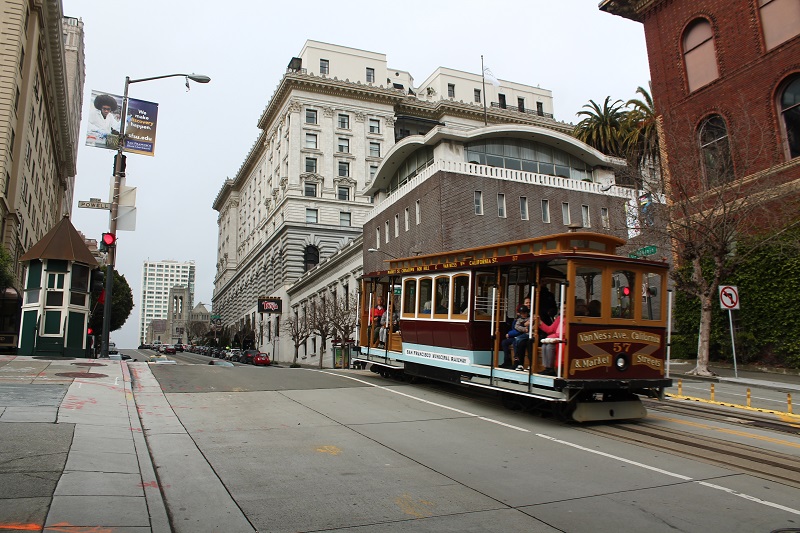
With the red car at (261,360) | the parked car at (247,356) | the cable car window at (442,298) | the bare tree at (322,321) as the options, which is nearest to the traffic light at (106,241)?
the cable car window at (442,298)

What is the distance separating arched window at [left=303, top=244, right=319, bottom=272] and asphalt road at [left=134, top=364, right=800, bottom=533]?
58.5 metres

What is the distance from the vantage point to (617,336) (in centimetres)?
1048

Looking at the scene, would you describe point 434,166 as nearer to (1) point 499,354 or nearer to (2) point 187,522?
(1) point 499,354

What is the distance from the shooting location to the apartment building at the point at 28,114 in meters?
37.1

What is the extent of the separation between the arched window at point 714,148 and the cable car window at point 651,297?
1392 centimetres

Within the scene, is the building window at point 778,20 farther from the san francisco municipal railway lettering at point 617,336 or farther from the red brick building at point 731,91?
the san francisco municipal railway lettering at point 617,336

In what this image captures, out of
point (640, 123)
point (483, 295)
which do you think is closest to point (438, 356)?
point (483, 295)

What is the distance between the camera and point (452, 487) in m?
6.54

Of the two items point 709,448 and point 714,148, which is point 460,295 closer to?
point 709,448

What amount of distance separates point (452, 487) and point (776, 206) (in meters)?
22.8

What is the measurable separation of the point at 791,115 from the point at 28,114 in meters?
47.7

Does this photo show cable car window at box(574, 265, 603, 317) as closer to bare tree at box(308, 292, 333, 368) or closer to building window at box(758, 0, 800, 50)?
building window at box(758, 0, 800, 50)

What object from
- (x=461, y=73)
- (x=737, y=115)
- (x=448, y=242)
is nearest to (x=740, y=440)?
(x=737, y=115)

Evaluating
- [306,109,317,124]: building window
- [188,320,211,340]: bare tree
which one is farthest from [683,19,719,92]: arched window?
[188,320,211,340]: bare tree
